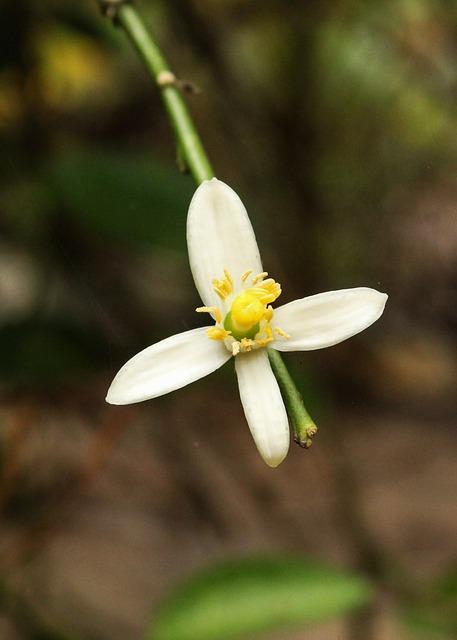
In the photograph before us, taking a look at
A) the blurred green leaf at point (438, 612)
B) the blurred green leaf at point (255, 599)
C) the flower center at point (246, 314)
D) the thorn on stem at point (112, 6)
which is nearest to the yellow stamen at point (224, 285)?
the flower center at point (246, 314)

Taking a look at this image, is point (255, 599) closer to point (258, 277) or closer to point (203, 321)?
point (203, 321)

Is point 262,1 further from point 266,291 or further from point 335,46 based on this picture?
point 266,291

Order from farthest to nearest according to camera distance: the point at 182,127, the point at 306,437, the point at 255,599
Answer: the point at 255,599 → the point at 182,127 → the point at 306,437

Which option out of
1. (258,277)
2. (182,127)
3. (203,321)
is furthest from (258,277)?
(203,321)

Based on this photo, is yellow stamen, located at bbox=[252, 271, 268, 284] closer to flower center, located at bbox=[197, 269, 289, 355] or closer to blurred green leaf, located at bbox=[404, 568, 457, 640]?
flower center, located at bbox=[197, 269, 289, 355]

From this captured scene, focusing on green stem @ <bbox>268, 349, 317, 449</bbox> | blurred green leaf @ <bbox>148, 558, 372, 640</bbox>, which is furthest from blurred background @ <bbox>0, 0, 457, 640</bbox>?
green stem @ <bbox>268, 349, 317, 449</bbox>

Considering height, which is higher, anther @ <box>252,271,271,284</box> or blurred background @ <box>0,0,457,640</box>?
blurred background @ <box>0,0,457,640</box>

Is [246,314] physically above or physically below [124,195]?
below
